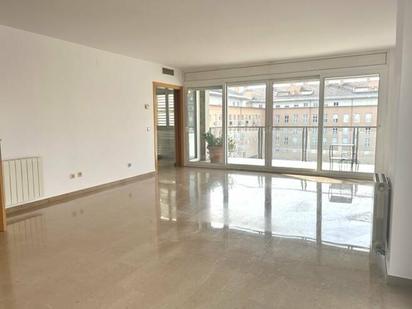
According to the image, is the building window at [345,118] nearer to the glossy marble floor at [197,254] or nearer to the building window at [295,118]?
the building window at [295,118]

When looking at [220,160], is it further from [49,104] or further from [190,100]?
[49,104]

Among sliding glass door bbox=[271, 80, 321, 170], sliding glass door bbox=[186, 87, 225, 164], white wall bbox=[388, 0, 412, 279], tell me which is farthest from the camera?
sliding glass door bbox=[186, 87, 225, 164]

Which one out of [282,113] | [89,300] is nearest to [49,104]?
[89,300]

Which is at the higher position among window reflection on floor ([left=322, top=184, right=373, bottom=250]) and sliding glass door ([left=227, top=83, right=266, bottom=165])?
sliding glass door ([left=227, top=83, right=266, bottom=165])

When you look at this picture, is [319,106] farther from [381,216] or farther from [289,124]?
[381,216]

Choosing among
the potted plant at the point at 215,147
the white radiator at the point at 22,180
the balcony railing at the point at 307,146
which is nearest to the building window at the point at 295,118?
the balcony railing at the point at 307,146

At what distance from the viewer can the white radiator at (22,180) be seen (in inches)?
169

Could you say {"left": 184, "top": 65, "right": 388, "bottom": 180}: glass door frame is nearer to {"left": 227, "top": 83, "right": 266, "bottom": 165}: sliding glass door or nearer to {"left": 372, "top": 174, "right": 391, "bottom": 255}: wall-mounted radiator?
{"left": 227, "top": 83, "right": 266, "bottom": 165}: sliding glass door

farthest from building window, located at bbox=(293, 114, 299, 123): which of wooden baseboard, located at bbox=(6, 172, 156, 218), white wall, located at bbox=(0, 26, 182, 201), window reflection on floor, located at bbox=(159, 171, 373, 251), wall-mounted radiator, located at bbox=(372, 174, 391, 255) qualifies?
wall-mounted radiator, located at bbox=(372, 174, 391, 255)

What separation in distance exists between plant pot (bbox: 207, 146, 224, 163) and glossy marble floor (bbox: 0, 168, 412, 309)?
9.68ft

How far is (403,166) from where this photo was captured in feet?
7.59

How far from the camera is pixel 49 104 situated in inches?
193

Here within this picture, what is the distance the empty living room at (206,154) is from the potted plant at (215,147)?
40 mm

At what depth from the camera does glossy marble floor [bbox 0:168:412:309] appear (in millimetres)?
2281
